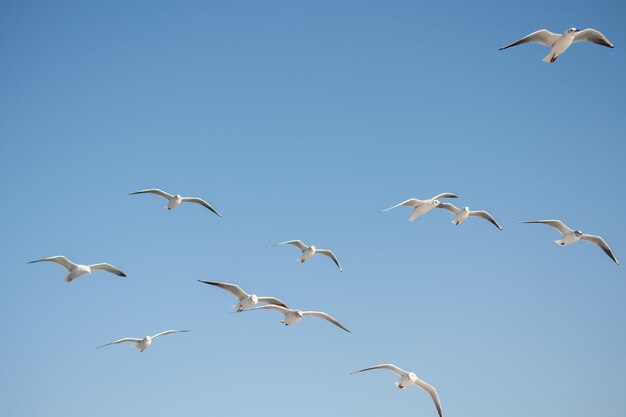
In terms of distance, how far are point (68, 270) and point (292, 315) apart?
26.7 feet

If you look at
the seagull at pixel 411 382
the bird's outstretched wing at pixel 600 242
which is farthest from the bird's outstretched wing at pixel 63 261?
the bird's outstretched wing at pixel 600 242

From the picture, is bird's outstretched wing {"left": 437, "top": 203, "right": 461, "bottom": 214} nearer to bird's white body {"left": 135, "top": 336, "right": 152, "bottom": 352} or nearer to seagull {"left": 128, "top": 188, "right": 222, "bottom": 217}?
seagull {"left": 128, "top": 188, "right": 222, "bottom": 217}

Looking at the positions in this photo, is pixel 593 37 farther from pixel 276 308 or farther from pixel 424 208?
pixel 276 308

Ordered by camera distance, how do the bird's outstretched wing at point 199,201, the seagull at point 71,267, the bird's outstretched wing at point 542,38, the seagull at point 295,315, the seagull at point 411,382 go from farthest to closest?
the bird's outstretched wing at point 199,201 < the seagull at point 71,267 < the seagull at point 295,315 < the seagull at point 411,382 < the bird's outstretched wing at point 542,38

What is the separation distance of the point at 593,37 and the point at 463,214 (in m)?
8.27

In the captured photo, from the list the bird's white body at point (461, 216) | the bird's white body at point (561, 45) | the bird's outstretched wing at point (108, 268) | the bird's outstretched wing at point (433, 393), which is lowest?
the bird's outstretched wing at point (433, 393)

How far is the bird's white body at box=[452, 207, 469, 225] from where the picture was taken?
2891 cm

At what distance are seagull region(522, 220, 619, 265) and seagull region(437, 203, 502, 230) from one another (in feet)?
9.19

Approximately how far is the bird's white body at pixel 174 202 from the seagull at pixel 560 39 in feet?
44.4

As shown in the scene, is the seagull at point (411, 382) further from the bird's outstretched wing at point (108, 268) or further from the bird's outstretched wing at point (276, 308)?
the bird's outstretched wing at point (108, 268)

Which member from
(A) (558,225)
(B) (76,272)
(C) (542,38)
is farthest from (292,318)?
(C) (542,38)

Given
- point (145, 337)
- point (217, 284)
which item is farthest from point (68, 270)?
point (217, 284)

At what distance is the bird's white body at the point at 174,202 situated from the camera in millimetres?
29203

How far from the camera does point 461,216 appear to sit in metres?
29.0
